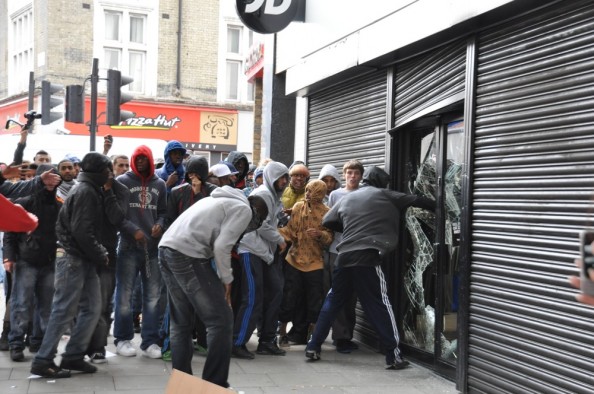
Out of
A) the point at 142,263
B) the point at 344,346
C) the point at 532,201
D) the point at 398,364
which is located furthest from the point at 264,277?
the point at 532,201

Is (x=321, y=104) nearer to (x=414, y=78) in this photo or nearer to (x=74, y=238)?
(x=414, y=78)

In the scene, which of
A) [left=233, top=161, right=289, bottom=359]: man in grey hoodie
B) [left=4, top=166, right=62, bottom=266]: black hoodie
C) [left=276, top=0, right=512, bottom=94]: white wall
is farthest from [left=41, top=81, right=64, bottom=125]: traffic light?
[left=233, top=161, right=289, bottom=359]: man in grey hoodie

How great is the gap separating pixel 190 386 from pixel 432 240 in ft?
15.0

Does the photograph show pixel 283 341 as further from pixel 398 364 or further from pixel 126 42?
pixel 126 42

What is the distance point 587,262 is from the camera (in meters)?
2.33

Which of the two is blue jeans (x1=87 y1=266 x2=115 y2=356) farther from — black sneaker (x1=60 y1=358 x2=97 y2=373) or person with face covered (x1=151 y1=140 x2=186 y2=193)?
person with face covered (x1=151 y1=140 x2=186 y2=193)

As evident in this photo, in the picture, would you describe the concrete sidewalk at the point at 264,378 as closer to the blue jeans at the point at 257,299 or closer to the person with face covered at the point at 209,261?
the blue jeans at the point at 257,299

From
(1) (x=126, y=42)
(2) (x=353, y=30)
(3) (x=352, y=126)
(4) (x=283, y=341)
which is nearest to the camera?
(4) (x=283, y=341)

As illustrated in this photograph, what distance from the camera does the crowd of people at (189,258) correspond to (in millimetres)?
6008

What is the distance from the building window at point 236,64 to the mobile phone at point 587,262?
29.5 meters

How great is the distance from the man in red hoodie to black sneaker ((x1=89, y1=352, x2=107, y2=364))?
13.1 inches

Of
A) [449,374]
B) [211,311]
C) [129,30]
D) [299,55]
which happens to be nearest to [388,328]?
[449,374]

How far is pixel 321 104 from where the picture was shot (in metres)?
10.8

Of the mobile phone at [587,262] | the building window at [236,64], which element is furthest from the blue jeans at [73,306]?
the building window at [236,64]
